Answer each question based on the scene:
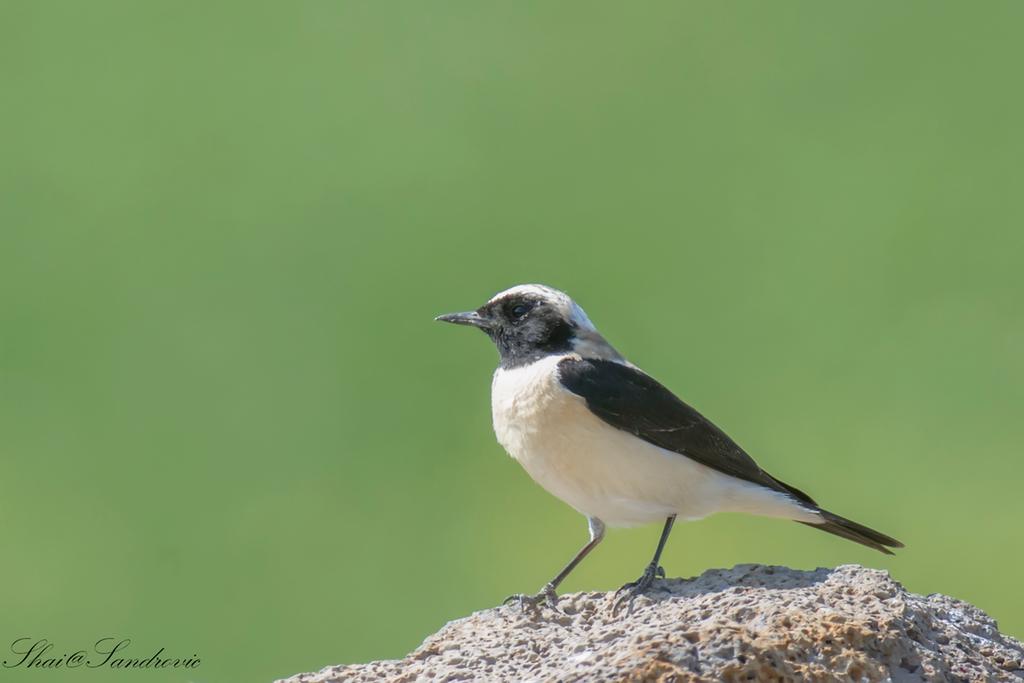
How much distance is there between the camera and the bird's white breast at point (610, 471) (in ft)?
19.4

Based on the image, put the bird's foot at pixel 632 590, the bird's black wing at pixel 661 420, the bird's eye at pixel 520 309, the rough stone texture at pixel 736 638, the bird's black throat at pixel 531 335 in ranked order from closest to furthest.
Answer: the rough stone texture at pixel 736 638
the bird's foot at pixel 632 590
the bird's black wing at pixel 661 420
the bird's black throat at pixel 531 335
the bird's eye at pixel 520 309

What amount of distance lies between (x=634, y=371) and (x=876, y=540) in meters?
1.30

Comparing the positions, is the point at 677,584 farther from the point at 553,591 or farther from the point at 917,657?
the point at 917,657

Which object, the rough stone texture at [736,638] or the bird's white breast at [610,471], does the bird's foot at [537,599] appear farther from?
the bird's white breast at [610,471]

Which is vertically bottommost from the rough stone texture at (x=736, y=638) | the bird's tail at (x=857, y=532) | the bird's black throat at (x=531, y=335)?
the rough stone texture at (x=736, y=638)

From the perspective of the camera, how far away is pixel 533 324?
673 cm

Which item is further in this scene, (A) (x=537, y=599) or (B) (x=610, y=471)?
(B) (x=610, y=471)

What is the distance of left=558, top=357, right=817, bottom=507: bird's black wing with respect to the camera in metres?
6.05

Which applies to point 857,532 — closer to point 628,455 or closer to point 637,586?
point 628,455

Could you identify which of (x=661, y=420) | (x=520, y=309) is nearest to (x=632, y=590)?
Result: (x=661, y=420)

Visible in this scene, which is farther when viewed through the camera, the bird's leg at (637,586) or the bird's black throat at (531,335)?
the bird's black throat at (531,335)

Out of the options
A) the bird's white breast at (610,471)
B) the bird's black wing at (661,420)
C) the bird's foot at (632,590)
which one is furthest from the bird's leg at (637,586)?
the bird's black wing at (661,420)

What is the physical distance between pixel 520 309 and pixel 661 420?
40.9 inches

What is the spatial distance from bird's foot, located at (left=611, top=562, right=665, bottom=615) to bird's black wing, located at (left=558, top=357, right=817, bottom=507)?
2.79ft
